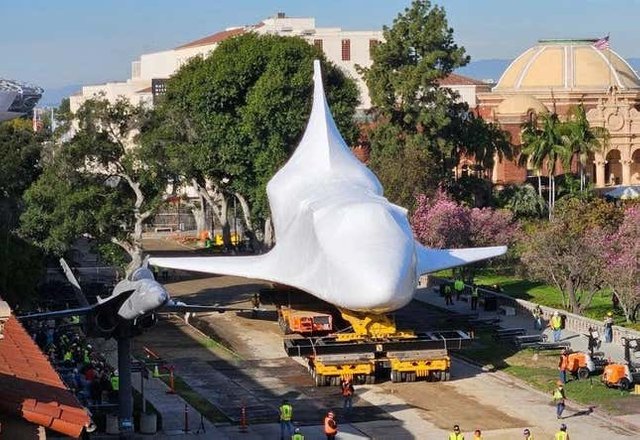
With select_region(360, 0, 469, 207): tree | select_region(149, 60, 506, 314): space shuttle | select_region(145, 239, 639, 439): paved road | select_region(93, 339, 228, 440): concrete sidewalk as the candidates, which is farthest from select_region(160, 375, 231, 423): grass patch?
select_region(360, 0, 469, 207): tree

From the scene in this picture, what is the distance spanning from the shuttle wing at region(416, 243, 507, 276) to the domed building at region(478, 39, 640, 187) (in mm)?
50925

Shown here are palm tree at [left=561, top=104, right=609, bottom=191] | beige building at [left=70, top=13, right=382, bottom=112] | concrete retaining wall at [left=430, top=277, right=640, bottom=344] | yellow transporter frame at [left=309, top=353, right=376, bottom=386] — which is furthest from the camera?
beige building at [left=70, top=13, right=382, bottom=112]

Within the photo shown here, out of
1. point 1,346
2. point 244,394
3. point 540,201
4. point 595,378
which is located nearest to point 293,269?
point 244,394

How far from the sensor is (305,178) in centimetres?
5106

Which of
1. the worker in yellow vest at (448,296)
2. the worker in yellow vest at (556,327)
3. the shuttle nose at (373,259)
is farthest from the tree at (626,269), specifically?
the shuttle nose at (373,259)

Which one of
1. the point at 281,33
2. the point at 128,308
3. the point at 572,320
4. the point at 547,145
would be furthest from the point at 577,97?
the point at 128,308

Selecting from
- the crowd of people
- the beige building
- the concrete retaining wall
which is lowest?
the concrete retaining wall

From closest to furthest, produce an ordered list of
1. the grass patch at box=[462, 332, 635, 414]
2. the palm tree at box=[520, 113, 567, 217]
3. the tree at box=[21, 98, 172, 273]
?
1. the grass patch at box=[462, 332, 635, 414]
2. the tree at box=[21, 98, 172, 273]
3. the palm tree at box=[520, 113, 567, 217]

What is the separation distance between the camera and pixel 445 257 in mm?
47000

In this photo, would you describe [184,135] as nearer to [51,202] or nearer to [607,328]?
[51,202]

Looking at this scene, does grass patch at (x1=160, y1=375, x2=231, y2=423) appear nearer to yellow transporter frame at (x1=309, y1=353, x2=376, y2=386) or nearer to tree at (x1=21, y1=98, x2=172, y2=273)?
yellow transporter frame at (x1=309, y1=353, x2=376, y2=386)

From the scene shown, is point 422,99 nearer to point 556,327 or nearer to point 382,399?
point 556,327

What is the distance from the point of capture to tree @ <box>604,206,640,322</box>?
157ft

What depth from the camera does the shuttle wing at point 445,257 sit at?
149 feet
